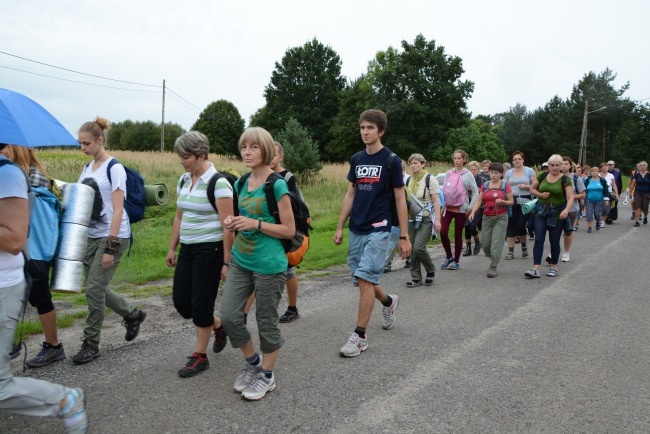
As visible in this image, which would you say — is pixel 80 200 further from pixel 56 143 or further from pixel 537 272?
pixel 537 272

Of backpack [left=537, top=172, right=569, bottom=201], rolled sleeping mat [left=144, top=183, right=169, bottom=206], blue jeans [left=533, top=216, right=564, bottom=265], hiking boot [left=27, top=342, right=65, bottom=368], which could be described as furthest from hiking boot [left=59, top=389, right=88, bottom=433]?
backpack [left=537, top=172, right=569, bottom=201]

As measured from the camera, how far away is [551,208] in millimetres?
8023

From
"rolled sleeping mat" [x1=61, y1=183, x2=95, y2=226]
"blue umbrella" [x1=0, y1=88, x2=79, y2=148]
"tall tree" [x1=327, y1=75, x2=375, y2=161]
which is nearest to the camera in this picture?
"blue umbrella" [x1=0, y1=88, x2=79, y2=148]

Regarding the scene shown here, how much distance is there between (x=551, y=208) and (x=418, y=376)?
500 centimetres

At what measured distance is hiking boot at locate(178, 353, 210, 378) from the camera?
13.1 ft

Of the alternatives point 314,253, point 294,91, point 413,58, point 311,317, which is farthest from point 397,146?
point 311,317

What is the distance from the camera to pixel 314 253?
33.3ft

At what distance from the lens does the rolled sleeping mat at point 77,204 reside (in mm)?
3865

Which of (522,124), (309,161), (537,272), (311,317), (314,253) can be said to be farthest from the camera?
(522,124)

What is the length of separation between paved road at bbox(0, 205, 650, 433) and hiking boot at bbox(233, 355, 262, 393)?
0.08 metres

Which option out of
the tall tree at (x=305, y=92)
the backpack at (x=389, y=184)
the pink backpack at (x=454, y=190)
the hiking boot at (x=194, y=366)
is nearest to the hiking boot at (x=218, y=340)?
the hiking boot at (x=194, y=366)

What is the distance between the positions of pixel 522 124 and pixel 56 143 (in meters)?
76.8

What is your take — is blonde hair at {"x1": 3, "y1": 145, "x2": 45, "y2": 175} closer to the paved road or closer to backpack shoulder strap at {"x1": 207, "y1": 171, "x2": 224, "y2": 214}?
backpack shoulder strap at {"x1": 207, "y1": 171, "x2": 224, "y2": 214}

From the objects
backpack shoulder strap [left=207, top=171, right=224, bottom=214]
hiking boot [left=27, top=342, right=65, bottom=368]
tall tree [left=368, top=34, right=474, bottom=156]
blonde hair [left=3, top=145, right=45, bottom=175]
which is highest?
tall tree [left=368, top=34, right=474, bottom=156]
